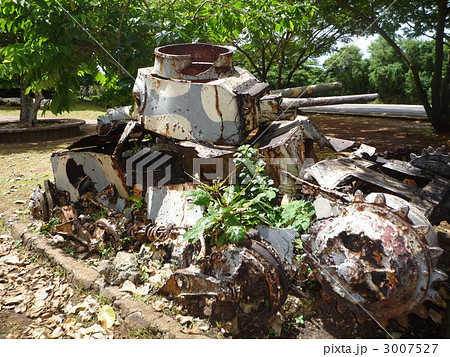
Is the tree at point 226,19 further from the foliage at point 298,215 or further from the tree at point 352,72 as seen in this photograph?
the tree at point 352,72

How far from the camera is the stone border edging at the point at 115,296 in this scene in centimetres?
301

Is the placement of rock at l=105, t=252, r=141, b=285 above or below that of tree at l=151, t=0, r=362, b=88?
below

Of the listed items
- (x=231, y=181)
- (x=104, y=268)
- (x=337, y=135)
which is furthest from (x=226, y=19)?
(x=337, y=135)

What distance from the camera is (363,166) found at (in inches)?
154

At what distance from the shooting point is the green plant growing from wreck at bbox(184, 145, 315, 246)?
3.26 metres

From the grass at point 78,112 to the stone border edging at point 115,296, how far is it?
16.3 meters

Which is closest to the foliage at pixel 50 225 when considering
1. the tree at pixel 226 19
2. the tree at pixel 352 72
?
the tree at pixel 226 19

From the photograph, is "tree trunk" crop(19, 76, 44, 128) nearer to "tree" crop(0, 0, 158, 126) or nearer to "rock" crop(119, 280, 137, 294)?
"tree" crop(0, 0, 158, 126)

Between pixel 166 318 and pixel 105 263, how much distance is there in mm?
1134

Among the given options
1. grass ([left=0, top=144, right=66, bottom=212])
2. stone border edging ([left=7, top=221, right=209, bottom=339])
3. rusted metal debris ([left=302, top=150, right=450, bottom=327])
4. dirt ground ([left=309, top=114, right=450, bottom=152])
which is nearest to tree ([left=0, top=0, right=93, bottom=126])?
grass ([left=0, top=144, right=66, bottom=212])

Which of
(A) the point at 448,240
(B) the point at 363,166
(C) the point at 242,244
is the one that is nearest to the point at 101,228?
(C) the point at 242,244
